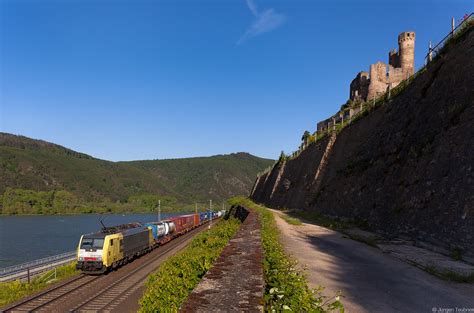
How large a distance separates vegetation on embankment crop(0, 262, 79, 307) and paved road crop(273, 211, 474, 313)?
16727 mm

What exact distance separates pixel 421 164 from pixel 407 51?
43.3 metres

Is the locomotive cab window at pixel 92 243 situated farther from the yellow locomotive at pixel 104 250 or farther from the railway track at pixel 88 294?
the railway track at pixel 88 294

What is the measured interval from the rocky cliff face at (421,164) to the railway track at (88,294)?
14685 millimetres

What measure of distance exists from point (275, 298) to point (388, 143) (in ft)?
63.1

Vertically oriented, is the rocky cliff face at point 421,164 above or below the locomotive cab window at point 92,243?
above

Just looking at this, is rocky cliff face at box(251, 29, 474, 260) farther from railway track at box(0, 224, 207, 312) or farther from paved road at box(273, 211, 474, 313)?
railway track at box(0, 224, 207, 312)

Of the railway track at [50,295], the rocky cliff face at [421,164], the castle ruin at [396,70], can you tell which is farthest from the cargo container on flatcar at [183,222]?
the castle ruin at [396,70]

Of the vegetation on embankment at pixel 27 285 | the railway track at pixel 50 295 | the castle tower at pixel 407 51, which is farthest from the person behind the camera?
the castle tower at pixel 407 51

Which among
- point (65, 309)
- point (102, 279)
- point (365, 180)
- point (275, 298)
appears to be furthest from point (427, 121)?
point (102, 279)

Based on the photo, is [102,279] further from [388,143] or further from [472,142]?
[472,142]

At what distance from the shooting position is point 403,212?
15672 mm

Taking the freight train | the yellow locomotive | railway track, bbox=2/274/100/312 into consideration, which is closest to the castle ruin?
the freight train

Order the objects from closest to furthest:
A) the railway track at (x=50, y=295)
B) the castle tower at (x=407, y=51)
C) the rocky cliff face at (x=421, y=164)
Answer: the rocky cliff face at (x=421, y=164), the railway track at (x=50, y=295), the castle tower at (x=407, y=51)

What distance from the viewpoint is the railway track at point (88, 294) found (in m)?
17.6
